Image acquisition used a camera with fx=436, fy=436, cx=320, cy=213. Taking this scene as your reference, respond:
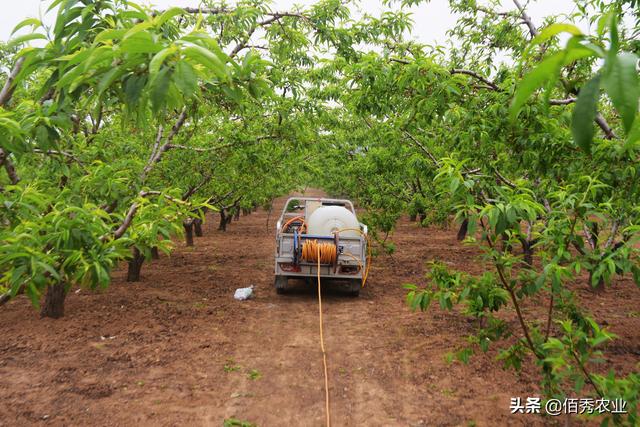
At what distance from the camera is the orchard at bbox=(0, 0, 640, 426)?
152 centimetres

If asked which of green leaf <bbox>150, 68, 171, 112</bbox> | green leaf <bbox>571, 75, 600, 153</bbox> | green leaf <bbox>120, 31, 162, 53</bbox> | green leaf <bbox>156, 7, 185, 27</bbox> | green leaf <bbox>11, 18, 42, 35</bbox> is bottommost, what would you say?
green leaf <bbox>571, 75, 600, 153</bbox>

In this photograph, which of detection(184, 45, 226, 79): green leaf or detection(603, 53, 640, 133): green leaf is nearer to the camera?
detection(603, 53, 640, 133): green leaf

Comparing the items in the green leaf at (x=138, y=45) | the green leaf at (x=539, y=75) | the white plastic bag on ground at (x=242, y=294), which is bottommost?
the white plastic bag on ground at (x=242, y=294)

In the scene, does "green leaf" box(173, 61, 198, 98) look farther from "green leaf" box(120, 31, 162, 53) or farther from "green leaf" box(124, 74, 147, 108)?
"green leaf" box(124, 74, 147, 108)

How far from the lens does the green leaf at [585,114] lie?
76cm

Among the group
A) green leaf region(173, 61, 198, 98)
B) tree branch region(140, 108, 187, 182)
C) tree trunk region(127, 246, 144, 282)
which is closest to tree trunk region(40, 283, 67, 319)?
tree branch region(140, 108, 187, 182)

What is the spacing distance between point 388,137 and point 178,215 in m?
8.41

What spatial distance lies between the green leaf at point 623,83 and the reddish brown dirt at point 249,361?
135 inches

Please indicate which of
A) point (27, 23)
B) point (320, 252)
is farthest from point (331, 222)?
point (27, 23)

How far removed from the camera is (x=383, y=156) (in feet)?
41.3

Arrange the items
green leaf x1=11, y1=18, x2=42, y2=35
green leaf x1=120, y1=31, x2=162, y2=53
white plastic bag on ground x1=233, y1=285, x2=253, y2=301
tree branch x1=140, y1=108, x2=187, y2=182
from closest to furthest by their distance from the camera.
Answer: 1. green leaf x1=120, y1=31, x2=162, y2=53
2. green leaf x1=11, y1=18, x2=42, y2=35
3. tree branch x1=140, y1=108, x2=187, y2=182
4. white plastic bag on ground x1=233, y1=285, x2=253, y2=301

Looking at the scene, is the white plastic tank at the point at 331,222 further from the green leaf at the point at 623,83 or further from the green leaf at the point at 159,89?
the green leaf at the point at 623,83

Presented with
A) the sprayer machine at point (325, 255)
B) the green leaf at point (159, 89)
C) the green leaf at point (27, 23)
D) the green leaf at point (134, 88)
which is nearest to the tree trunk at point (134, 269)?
the sprayer machine at point (325, 255)

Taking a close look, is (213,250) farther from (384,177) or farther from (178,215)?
(178,215)
